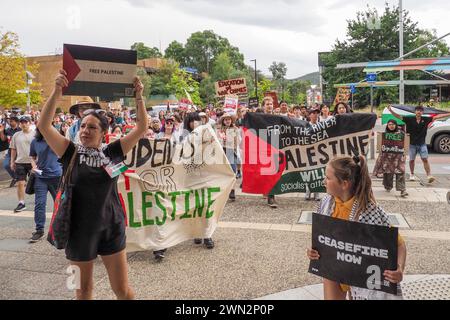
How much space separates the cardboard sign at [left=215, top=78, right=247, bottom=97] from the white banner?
8534 millimetres

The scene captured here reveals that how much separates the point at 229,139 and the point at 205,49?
3219 inches

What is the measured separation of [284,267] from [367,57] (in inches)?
1495

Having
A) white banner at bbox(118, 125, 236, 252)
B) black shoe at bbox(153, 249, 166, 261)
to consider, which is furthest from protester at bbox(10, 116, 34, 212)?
black shoe at bbox(153, 249, 166, 261)

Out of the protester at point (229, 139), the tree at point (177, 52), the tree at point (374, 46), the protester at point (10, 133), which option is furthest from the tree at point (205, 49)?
the protester at point (229, 139)

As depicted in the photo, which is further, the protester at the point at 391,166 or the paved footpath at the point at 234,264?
the protester at the point at 391,166

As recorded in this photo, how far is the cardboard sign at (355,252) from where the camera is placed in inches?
95.9

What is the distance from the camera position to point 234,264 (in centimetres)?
495

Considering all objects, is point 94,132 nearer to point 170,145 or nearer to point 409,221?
point 170,145

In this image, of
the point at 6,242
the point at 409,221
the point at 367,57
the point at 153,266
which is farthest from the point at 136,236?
the point at 367,57

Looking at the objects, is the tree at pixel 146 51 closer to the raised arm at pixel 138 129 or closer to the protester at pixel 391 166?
the protester at pixel 391 166

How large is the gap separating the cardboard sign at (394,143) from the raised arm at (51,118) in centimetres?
713

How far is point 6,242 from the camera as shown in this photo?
606cm

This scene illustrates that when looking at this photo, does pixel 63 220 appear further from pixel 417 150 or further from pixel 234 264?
pixel 417 150

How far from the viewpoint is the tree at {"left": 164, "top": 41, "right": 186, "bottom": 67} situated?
88875 millimetres
